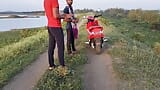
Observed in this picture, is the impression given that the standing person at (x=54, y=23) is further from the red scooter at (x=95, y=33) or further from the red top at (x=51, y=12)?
the red scooter at (x=95, y=33)

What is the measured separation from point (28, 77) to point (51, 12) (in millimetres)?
1771

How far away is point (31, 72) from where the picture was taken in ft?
29.0

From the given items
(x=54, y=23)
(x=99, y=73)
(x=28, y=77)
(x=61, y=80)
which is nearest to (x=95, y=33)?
(x=99, y=73)

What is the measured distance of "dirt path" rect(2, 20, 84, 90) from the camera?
294 inches

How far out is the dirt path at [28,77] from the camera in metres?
7.46

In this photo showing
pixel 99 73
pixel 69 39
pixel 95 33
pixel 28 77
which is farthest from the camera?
pixel 95 33

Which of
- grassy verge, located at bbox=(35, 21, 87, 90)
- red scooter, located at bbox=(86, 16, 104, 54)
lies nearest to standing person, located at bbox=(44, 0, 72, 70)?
grassy verge, located at bbox=(35, 21, 87, 90)

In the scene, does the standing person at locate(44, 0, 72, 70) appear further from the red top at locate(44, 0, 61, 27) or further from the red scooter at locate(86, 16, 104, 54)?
the red scooter at locate(86, 16, 104, 54)

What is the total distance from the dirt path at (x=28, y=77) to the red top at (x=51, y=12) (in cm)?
133

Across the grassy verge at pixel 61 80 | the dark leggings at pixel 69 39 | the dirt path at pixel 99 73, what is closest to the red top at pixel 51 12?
the grassy verge at pixel 61 80

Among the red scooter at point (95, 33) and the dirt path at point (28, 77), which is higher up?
the red scooter at point (95, 33)

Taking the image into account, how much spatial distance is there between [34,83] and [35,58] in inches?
137

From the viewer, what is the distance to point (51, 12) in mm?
7504

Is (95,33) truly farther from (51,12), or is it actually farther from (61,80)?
(61,80)
